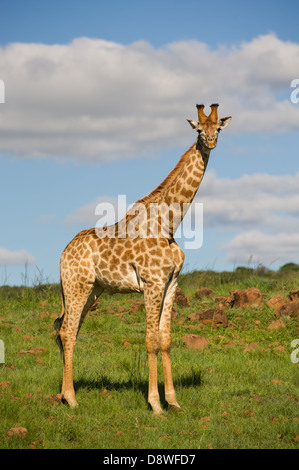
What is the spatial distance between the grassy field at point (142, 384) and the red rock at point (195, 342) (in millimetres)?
141

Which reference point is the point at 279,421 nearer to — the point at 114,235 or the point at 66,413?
the point at 66,413

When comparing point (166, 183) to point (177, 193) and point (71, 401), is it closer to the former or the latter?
point (177, 193)

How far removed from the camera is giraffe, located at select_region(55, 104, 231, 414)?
799cm

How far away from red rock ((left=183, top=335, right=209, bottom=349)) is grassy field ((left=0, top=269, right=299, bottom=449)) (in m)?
0.14

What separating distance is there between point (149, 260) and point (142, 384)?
2490mm

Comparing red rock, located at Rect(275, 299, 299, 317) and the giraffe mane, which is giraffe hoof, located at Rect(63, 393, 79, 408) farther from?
red rock, located at Rect(275, 299, 299, 317)

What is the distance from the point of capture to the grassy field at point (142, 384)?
7207mm

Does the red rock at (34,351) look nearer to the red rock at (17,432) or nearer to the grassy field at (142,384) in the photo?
the grassy field at (142,384)

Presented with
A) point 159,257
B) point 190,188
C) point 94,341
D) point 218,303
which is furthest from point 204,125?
point 218,303

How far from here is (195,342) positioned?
1182 centimetres

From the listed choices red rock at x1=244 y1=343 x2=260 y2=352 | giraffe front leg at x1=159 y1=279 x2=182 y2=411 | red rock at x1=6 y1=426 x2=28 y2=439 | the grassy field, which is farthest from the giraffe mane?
red rock at x1=244 y1=343 x2=260 y2=352

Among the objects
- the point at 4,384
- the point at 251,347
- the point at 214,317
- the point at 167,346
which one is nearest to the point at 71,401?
the point at 4,384

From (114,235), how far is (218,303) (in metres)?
6.82

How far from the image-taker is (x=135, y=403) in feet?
27.5
